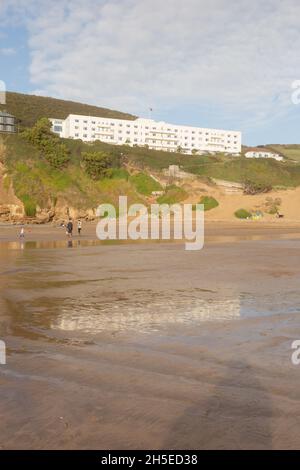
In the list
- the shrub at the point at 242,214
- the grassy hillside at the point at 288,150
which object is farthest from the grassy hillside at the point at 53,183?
the grassy hillside at the point at 288,150

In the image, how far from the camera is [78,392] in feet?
17.8

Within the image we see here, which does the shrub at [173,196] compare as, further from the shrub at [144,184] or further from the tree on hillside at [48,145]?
the tree on hillside at [48,145]

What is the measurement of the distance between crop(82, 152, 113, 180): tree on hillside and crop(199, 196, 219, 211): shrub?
11386mm

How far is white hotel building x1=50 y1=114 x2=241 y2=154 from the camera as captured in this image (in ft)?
356

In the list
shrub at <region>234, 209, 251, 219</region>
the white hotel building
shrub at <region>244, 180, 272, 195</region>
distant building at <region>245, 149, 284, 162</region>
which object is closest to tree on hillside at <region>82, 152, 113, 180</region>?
shrub at <region>234, 209, 251, 219</region>

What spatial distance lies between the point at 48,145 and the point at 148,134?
6419cm

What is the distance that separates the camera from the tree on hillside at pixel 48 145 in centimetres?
5578

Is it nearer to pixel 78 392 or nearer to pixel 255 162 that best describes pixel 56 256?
pixel 78 392

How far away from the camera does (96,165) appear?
5762 centimetres

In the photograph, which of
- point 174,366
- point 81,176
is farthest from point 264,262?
point 81,176

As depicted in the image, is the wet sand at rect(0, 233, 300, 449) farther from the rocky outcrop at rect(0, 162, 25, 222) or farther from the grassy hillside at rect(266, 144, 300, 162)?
the grassy hillside at rect(266, 144, 300, 162)

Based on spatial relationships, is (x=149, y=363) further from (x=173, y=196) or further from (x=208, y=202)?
(x=173, y=196)
